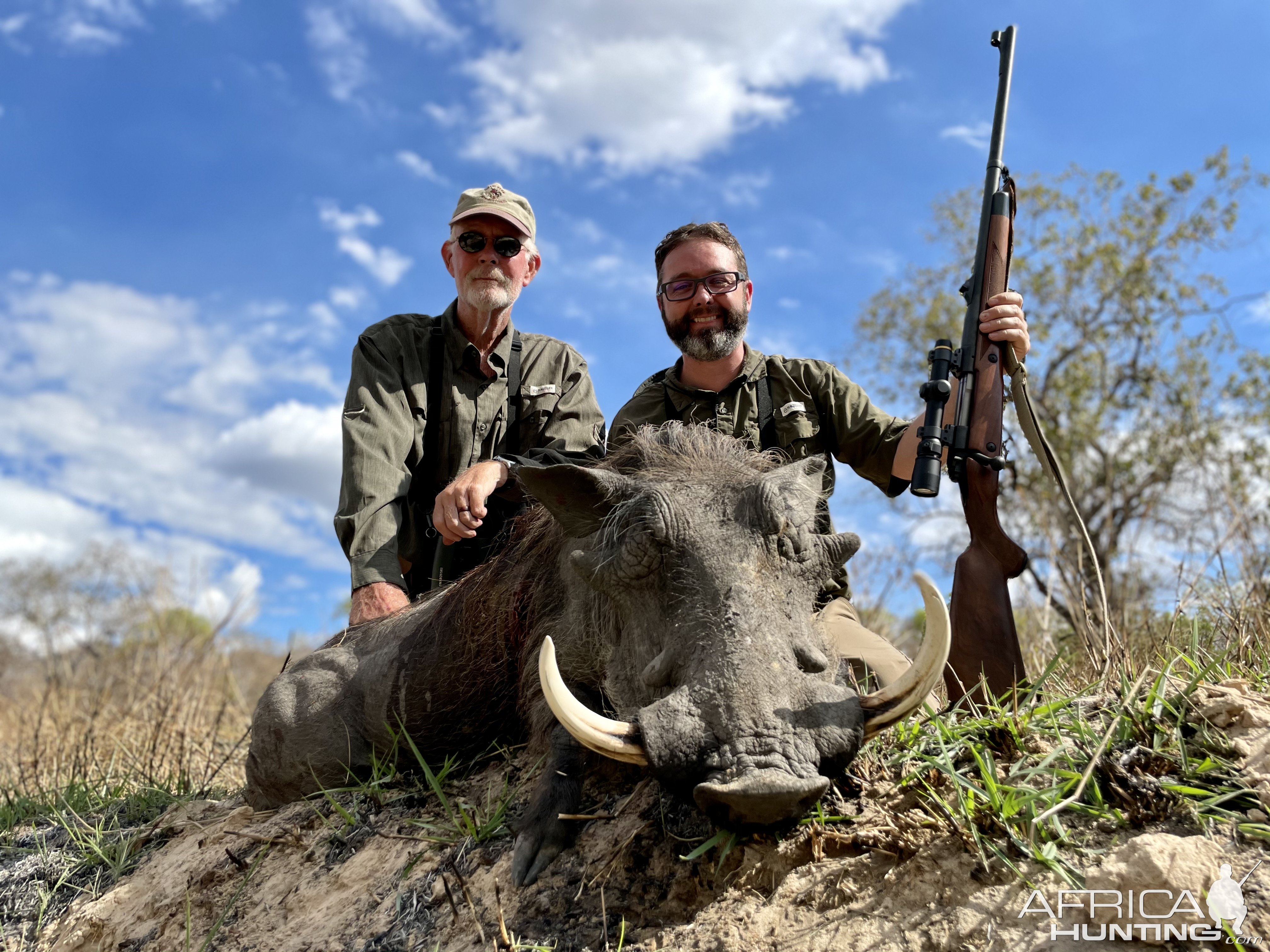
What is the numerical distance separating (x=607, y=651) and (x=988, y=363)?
185cm

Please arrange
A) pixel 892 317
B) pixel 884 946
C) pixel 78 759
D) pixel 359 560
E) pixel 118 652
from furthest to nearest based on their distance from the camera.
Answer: pixel 892 317 → pixel 118 652 → pixel 78 759 → pixel 359 560 → pixel 884 946

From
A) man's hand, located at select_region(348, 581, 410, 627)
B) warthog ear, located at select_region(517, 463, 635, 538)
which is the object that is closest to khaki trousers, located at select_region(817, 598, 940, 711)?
warthog ear, located at select_region(517, 463, 635, 538)

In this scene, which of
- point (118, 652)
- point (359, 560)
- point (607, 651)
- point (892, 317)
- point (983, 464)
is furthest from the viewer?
point (892, 317)

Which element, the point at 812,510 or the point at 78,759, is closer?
the point at 812,510

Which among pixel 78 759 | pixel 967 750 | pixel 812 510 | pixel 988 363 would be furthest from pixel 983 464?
pixel 78 759

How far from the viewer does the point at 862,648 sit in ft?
11.5

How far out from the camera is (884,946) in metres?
1.95

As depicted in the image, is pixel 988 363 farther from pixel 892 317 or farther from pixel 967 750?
pixel 892 317

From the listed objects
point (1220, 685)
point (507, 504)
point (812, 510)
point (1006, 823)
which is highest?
point (507, 504)

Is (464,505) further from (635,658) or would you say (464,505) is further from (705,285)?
(705,285)

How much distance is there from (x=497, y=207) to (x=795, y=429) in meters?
1.97

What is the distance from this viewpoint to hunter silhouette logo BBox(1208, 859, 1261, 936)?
6.06ft

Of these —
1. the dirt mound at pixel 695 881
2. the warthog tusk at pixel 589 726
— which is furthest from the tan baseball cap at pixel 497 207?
the warthog tusk at pixel 589 726

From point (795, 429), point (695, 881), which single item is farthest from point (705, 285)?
point (695, 881)
